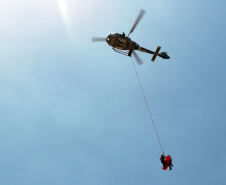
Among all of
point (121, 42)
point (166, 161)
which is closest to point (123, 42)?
point (121, 42)

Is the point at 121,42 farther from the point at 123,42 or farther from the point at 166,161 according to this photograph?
the point at 166,161

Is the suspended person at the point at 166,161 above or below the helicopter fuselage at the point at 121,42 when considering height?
below

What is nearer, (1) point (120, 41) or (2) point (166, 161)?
(2) point (166, 161)

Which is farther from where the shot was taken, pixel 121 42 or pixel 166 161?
pixel 121 42

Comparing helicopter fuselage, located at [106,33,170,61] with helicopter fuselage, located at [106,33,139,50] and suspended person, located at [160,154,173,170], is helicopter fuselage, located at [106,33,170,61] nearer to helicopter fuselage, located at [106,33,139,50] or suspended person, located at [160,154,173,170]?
helicopter fuselage, located at [106,33,139,50]

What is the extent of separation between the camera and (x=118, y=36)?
21594 millimetres

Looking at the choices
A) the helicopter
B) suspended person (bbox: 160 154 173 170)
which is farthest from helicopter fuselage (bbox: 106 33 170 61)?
suspended person (bbox: 160 154 173 170)

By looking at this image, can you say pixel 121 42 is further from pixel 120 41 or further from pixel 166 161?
pixel 166 161

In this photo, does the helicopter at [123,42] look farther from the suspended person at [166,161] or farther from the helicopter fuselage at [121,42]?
the suspended person at [166,161]

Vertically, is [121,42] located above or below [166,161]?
above

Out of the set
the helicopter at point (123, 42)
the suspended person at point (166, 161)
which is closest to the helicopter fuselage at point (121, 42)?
the helicopter at point (123, 42)

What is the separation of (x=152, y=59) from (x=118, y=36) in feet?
21.5

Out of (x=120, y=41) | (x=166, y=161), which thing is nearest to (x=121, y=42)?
(x=120, y=41)

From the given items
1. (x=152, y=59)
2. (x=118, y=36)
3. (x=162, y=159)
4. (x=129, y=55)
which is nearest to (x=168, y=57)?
(x=152, y=59)
